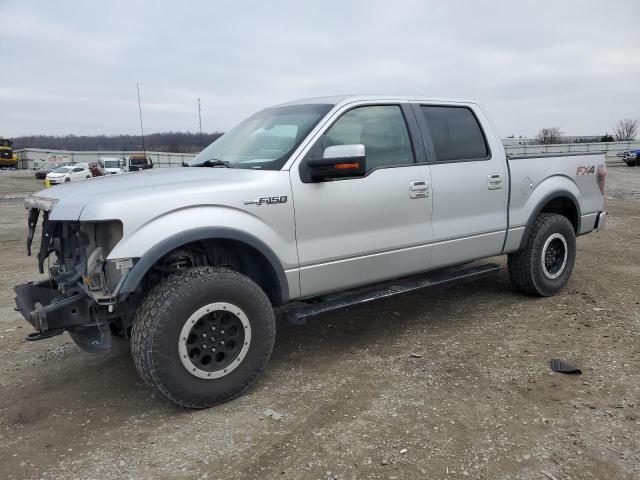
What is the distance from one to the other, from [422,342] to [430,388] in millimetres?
863

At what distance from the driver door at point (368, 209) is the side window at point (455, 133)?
27cm

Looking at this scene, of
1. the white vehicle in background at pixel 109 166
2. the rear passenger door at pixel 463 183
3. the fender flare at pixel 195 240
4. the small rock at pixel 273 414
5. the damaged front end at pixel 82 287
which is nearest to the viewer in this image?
the fender flare at pixel 195 240

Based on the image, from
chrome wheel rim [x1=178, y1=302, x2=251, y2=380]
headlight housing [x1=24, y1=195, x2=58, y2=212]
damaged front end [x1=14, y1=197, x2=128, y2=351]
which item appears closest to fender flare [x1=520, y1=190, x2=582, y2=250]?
chrome wheel rim [x1=178, y1=302, x2=251, y2=380]

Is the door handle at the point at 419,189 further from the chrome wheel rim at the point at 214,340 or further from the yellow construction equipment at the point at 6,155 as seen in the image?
the yellow construction equipment at the point at 6,155

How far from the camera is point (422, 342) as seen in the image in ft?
14.2

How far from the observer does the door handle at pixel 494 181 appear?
184 inches

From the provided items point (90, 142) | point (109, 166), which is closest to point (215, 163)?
point (109, 166)

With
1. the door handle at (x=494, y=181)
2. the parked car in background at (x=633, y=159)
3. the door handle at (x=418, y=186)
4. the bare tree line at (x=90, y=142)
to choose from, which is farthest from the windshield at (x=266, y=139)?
the bare tree line at (x=90, y=142)

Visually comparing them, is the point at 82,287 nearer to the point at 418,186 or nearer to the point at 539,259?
the point at 418,186

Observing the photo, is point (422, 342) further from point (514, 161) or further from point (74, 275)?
point (74, 275)

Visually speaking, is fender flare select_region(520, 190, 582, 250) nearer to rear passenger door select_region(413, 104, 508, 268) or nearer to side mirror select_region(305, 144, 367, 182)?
rear passenger door select_region(413, 104, 508, 268)

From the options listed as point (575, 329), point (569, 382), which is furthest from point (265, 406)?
point (575, 329)

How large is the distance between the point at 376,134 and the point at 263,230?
1.32m

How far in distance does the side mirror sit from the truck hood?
0.27 m
